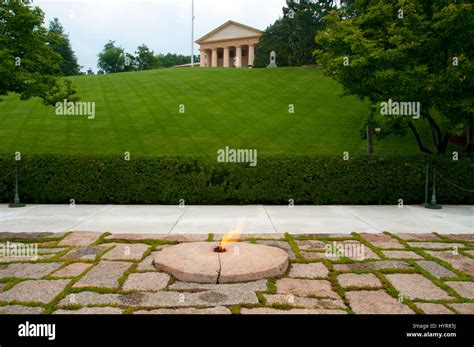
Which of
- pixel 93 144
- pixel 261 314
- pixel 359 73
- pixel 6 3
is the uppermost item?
pixel 6 3

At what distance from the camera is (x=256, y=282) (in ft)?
17.3

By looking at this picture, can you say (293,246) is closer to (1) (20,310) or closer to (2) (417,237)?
(2) (417,237)

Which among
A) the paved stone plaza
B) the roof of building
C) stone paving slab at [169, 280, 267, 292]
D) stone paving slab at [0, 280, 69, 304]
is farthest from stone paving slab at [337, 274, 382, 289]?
the roof of building

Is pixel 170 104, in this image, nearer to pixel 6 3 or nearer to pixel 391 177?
pixel 6 3

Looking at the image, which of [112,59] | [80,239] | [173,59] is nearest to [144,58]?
[112,59]

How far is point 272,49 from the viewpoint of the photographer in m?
57.4

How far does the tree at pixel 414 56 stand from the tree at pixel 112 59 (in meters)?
88.6

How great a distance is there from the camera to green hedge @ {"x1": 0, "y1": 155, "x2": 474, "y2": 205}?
39.6ft

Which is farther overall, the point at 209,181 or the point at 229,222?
the point at 209,181

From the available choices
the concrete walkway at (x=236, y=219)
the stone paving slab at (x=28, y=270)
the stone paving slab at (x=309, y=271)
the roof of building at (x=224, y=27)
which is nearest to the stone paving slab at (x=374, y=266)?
the stone paving slab at (x=309, y=271)

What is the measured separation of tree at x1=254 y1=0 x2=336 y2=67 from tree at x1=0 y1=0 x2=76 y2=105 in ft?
146

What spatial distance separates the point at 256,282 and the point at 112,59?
9787 cm
